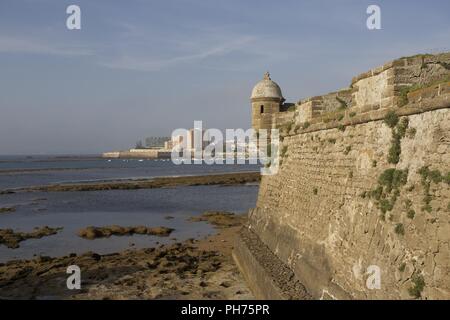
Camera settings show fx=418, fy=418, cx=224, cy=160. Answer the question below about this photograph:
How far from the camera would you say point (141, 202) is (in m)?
37.2

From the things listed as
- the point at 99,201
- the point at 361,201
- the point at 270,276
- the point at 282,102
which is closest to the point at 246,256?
the point at 270,276

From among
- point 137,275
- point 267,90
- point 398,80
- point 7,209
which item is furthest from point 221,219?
point 398,80

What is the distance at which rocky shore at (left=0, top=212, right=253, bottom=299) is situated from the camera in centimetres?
1238

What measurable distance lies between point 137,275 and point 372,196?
9.32 meters

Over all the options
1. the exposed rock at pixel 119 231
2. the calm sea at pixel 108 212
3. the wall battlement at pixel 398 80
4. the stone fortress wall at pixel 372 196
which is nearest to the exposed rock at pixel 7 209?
the calm sea at pixel 108 212

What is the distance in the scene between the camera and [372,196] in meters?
7.60

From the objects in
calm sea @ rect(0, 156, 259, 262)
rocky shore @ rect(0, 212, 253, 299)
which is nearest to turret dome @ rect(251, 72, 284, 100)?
rocky shore @ rect(0, 212, 253, 299)

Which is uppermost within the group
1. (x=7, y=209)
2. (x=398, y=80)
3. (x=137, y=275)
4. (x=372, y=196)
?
(x=398, y=80)

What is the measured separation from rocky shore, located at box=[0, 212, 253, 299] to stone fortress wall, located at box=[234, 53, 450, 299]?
1.54 meters

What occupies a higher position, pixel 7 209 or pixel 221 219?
pixel 221 219

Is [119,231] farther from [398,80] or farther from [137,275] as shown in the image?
[398,80]

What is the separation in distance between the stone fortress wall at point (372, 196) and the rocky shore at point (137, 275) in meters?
1.54
